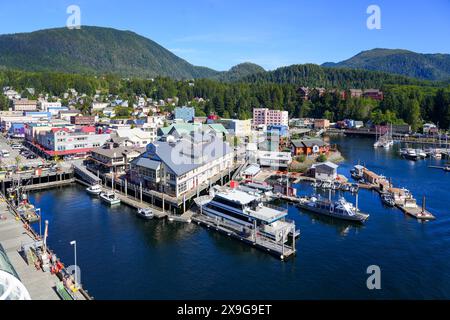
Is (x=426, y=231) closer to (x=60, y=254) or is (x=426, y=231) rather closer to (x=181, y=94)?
(x=60, y=254)

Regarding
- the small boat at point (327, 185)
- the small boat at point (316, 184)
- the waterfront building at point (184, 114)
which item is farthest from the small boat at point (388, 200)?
the waterfront building at point (184, 114)

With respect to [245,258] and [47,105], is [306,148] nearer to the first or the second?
[245,258]

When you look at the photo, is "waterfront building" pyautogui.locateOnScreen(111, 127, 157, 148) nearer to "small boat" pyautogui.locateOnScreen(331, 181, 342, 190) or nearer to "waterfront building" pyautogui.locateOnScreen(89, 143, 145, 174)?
"waterfront building" pyautogui.locateOnScreen(89, 143, 145, 174)

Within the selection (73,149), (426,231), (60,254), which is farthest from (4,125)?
(426,231)

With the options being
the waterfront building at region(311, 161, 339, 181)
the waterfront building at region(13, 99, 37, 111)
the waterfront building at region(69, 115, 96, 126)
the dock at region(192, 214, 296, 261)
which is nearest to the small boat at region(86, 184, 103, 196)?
the dock at region(192, 214, 296, 261)

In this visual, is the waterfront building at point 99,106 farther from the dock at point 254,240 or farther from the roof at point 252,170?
the dock at point 254,240

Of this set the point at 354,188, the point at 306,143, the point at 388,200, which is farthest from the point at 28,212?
the point at 306,143

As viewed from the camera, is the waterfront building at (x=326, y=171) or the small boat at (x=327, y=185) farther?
the waterfront building at (x=326, y=171)
